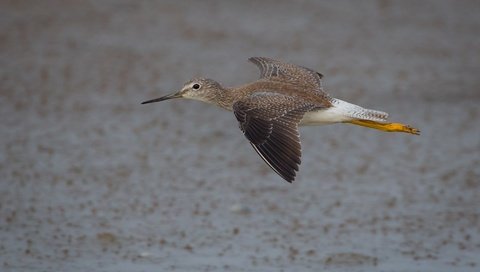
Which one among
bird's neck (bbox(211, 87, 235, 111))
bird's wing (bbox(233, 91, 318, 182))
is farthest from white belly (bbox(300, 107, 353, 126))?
bird's neck (bbox(211, 87, 235, 111))

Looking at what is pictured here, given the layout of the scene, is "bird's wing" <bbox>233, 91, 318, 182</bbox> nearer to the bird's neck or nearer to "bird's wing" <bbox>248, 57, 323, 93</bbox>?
the bird's neck

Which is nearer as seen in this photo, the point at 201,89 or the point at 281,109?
the point at 281,109

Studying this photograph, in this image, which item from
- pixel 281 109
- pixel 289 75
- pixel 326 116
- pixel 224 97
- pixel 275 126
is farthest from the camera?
pixel 289 75

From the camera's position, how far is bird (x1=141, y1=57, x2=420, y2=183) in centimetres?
657

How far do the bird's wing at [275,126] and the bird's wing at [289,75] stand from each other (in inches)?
26.0

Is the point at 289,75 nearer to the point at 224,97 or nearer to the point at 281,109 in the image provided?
the point at 224,97

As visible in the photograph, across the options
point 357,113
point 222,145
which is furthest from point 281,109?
point 222,145

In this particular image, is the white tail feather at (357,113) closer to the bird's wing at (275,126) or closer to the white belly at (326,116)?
the white belly at (326,116)

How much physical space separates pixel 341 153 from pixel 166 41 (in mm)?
4045

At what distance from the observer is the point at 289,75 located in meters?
8.16

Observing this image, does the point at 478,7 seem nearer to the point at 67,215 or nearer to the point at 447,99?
the point at 447,99

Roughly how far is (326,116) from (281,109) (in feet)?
1.63

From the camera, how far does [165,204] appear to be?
332 inches

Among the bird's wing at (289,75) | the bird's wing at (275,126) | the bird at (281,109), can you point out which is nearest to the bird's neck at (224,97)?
the bird at (281,109)
